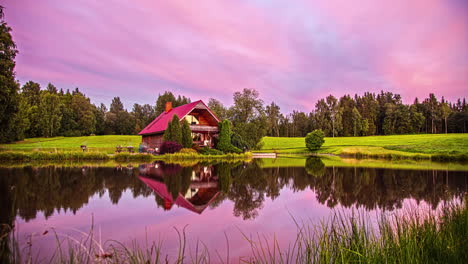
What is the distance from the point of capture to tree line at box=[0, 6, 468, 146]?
47.3 meters

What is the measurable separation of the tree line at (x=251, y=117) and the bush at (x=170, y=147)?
9523 mm

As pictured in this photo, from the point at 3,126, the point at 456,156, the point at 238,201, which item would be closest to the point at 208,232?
the point at 238,201

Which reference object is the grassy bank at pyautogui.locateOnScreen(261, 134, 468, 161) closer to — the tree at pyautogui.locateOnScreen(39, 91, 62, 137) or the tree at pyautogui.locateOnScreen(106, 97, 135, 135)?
the tree at pyautogui.locateOnScreen(106, 97, 135, 135)

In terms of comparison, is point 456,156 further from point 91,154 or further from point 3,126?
point 3,126

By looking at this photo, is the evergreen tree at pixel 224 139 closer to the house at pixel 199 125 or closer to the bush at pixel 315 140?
the house at pixel 199 125

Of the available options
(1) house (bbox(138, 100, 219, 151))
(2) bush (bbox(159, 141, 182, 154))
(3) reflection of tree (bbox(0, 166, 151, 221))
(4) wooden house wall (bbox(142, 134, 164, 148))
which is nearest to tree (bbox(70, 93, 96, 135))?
(4) wooden house wall (bbox(142, 134, 164, 148))

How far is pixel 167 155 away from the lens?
25.3 meters

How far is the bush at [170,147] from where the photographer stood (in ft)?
90.3

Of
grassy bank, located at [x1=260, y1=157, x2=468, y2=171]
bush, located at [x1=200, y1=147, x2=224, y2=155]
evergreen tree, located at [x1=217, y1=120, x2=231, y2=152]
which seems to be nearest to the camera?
grassy bank, located at [x1=260, y1=157, x2=468, y2=171]

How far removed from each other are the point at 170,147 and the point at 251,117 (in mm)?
22146

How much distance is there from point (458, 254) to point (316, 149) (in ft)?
142

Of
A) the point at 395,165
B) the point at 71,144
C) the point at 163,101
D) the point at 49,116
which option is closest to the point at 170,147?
the point at 395,165

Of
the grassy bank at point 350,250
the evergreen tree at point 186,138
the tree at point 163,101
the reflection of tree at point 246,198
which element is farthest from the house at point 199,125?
the tree at point 163,101

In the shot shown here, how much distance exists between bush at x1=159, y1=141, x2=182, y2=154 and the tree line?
952cm
